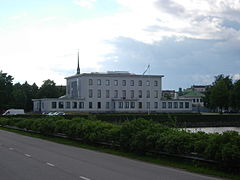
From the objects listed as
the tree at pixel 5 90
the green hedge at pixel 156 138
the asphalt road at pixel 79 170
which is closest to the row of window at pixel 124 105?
the tree at pixel 5 90

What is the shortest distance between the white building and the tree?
9405 millimetres

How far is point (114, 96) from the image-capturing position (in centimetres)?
10719

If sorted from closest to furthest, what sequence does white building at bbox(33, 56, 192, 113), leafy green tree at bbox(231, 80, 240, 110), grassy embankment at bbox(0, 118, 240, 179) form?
grassy embankment at bbox(0, 118, 240, 179), white building at bbox(33, 56, 192, 113), leafy green tree at bbox(231, 80, 240, 110)

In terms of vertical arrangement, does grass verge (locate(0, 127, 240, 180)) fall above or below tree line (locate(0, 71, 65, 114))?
below

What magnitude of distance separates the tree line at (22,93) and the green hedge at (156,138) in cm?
8529

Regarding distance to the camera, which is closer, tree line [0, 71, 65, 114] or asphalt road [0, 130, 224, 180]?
asphalt road [0, 130, 224, 180]

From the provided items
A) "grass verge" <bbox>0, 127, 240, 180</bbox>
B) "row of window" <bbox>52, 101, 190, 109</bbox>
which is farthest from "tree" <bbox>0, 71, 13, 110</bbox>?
"grass verge" <bbox>0, 127, 240, 180</bbox>

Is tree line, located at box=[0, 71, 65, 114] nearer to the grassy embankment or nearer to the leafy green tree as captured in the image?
the leafy green tree

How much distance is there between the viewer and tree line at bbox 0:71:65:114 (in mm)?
112312

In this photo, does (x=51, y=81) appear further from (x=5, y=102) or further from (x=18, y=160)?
(x=18, y=160)

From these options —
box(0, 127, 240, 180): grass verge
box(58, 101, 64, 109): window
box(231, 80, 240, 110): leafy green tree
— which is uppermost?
box(231, 80, 240, 110): leafy green tree

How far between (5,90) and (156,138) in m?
98.8

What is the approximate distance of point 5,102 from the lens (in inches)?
4424

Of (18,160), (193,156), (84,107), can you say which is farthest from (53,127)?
(84,107)
